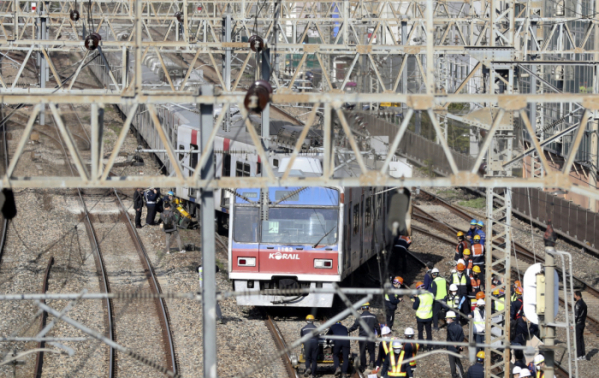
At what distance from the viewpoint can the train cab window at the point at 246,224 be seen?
663 inches

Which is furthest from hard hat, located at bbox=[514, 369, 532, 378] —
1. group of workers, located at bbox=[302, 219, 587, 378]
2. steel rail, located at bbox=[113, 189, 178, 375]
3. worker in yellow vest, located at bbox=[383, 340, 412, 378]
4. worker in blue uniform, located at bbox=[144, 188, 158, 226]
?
worker in blue uniform, located at bbox=[144, 188, 158, 226]

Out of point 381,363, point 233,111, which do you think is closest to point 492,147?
point 381,363

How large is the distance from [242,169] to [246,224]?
4576 mm

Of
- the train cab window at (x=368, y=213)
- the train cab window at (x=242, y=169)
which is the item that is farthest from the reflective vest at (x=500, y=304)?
the train cab window at (x=242, y=169)

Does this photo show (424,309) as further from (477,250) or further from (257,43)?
(257,43)

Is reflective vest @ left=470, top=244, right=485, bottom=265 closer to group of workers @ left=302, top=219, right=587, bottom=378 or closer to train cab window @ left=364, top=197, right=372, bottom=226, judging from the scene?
group of workers @ left=302, top=219, right=587, bottom=378

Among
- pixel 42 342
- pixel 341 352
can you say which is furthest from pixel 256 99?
pixel 42 342

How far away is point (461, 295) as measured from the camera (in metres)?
17.1

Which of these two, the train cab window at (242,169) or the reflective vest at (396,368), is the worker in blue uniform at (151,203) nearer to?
the train cab window at (242,169)

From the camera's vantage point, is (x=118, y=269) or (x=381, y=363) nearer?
(x=381, y=363)

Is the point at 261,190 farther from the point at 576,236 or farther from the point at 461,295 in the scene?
the point at 576,236

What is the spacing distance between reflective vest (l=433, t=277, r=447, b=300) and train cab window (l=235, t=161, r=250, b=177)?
20.3 feet

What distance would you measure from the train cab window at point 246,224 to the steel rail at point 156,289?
2.09 metres

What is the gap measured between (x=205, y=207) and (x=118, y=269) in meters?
12.3
